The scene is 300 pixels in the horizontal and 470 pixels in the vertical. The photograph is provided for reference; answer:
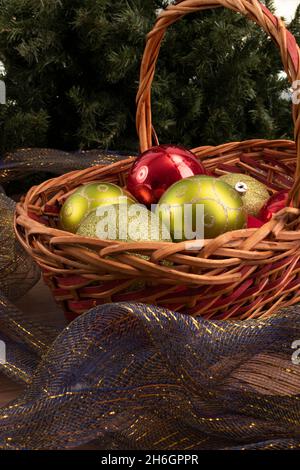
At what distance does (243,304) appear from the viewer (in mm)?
708

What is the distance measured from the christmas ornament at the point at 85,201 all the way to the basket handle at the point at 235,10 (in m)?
0.18

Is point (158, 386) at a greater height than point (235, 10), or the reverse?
point (235, 10)

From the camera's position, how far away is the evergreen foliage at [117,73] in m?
1.04

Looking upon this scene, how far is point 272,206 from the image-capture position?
2.79ft

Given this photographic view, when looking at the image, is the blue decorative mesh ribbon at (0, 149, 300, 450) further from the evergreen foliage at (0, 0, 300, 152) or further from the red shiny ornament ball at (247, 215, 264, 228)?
the evergreen foliage at (0, 0, 300, 152)

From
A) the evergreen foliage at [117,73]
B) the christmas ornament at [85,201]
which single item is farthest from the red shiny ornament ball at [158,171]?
the evergreen foliage at [117,73]

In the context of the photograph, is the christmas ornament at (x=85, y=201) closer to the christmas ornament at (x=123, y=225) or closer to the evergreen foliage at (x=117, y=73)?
the christmas ornament at (x=123, y=225)

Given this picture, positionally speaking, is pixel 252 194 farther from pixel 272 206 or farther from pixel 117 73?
pixel 117 73

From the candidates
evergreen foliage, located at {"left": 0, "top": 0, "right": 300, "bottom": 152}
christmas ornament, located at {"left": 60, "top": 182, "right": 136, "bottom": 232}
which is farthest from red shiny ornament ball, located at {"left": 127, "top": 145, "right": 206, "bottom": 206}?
evergreen foliage, located at {"left": 0, "top": 0, "right": 300, "bottom": 152}

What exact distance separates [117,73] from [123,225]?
1.39ft

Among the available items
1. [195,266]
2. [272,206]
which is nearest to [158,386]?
[195,266]

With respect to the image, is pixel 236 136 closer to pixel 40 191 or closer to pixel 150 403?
pixel 40 191
